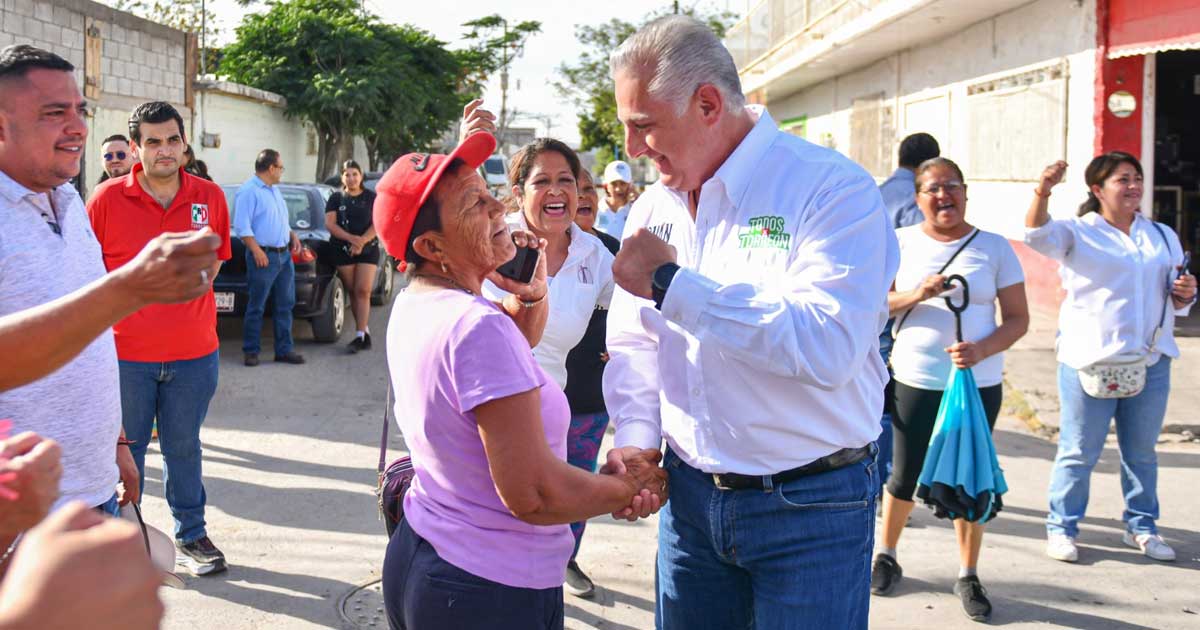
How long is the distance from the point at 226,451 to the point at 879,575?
4.53m

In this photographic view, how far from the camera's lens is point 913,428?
487 centimetres

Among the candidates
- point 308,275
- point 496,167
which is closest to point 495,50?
point 496,167

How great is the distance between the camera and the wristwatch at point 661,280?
7.68 feet

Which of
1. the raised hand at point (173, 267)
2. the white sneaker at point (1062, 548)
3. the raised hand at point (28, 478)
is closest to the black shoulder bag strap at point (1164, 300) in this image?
the white sneaker at point (1062, 548)

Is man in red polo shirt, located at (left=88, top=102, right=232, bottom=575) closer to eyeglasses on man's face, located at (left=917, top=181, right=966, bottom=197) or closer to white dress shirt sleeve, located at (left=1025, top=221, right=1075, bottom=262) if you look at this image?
eyeglasses on man's face, located at (left=917, top=181, right=966, bottom=197)

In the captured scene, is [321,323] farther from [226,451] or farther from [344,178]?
[226,451]

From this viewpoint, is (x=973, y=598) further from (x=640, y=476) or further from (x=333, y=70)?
(x=333, y=70)

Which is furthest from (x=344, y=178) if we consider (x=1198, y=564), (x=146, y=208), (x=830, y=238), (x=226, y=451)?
(x=830, y=238)

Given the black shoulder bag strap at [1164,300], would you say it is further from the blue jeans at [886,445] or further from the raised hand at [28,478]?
the raised hand at [28,478]

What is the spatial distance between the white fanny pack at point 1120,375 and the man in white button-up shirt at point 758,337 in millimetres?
3167

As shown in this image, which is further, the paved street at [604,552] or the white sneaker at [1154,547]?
the white sneaker at [1154,547]

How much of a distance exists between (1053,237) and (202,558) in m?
4.55

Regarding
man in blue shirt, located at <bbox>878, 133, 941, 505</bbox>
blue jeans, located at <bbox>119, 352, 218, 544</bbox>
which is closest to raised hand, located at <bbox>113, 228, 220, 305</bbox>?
blue jeans, located at <bbox>119, 352, 218, 544</bbox>

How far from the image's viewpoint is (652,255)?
243 cm
